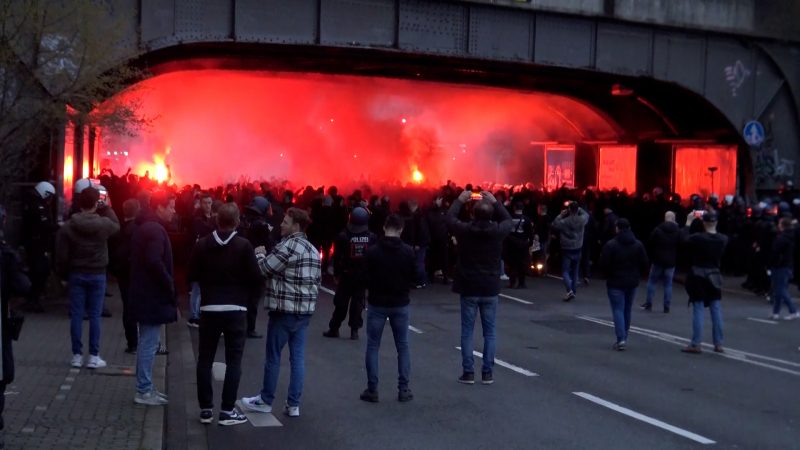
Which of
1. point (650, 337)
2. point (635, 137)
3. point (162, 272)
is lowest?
point (650, 337)

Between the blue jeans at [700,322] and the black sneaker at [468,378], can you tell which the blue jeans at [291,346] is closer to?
the black sneaker at [468,378]

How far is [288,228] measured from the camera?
26.5 ft

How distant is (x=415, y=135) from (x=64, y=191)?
1120 inches

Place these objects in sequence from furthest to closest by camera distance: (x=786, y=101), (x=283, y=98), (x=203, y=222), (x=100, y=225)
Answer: (x=283, y=98), (x=786, y=101), (x=203, y=222), (x=100, y=225)

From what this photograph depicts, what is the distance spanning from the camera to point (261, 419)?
A: 7.99m

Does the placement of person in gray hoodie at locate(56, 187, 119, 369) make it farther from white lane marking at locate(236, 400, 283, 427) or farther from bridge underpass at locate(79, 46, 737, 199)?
bridge underpass at locate(79, 46, 737, 199)

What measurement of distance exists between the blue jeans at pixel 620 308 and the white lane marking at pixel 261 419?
5471 mm

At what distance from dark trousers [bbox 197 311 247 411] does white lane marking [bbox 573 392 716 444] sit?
351 centimetres

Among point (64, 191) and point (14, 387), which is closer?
point (14, 387)

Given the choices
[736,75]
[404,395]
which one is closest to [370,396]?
[404,395]

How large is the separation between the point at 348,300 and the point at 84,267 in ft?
12.5

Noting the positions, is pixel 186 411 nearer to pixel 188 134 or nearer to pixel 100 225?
pixel 100 225

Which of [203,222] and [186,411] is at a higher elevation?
[203,222]

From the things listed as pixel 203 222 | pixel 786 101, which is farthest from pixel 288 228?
pixel 786 101
